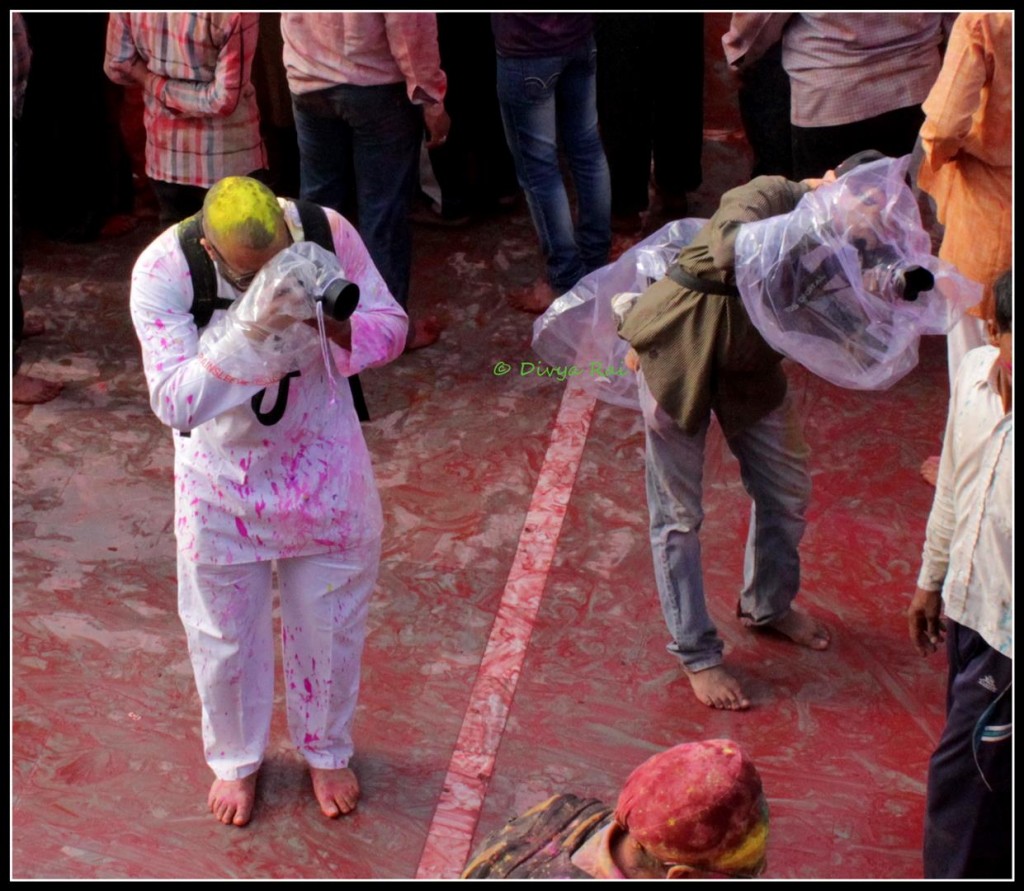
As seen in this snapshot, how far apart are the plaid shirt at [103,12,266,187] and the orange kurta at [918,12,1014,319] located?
253 centimetres

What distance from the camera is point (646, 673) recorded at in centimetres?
436

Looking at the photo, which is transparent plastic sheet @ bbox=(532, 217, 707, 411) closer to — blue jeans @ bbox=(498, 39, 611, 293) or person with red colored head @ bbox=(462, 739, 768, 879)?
blue jeans @ bbox=(498, 39, 611, 293)

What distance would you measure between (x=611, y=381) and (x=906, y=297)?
1.03m

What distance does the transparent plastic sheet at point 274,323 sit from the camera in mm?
3025

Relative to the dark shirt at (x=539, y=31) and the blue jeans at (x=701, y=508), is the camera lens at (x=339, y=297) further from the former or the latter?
the dark shirt at (x=539, y=31)

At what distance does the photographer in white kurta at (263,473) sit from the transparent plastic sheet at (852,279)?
0.93 m

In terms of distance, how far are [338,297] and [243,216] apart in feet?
0.97

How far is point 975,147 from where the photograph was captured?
14.1 ft

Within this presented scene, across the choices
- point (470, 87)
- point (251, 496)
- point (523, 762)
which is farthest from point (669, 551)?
point (470, 87)

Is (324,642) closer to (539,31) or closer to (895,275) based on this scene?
(895,275)

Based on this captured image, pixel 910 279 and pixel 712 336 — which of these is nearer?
pixel 910 279

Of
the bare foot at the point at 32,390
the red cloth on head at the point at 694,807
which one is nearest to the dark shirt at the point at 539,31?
the bare foot at the point at 32,390

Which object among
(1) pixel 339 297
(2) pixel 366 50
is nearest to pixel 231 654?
(1) pixel 339 297

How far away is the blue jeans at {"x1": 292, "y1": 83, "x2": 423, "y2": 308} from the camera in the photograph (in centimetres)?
545
